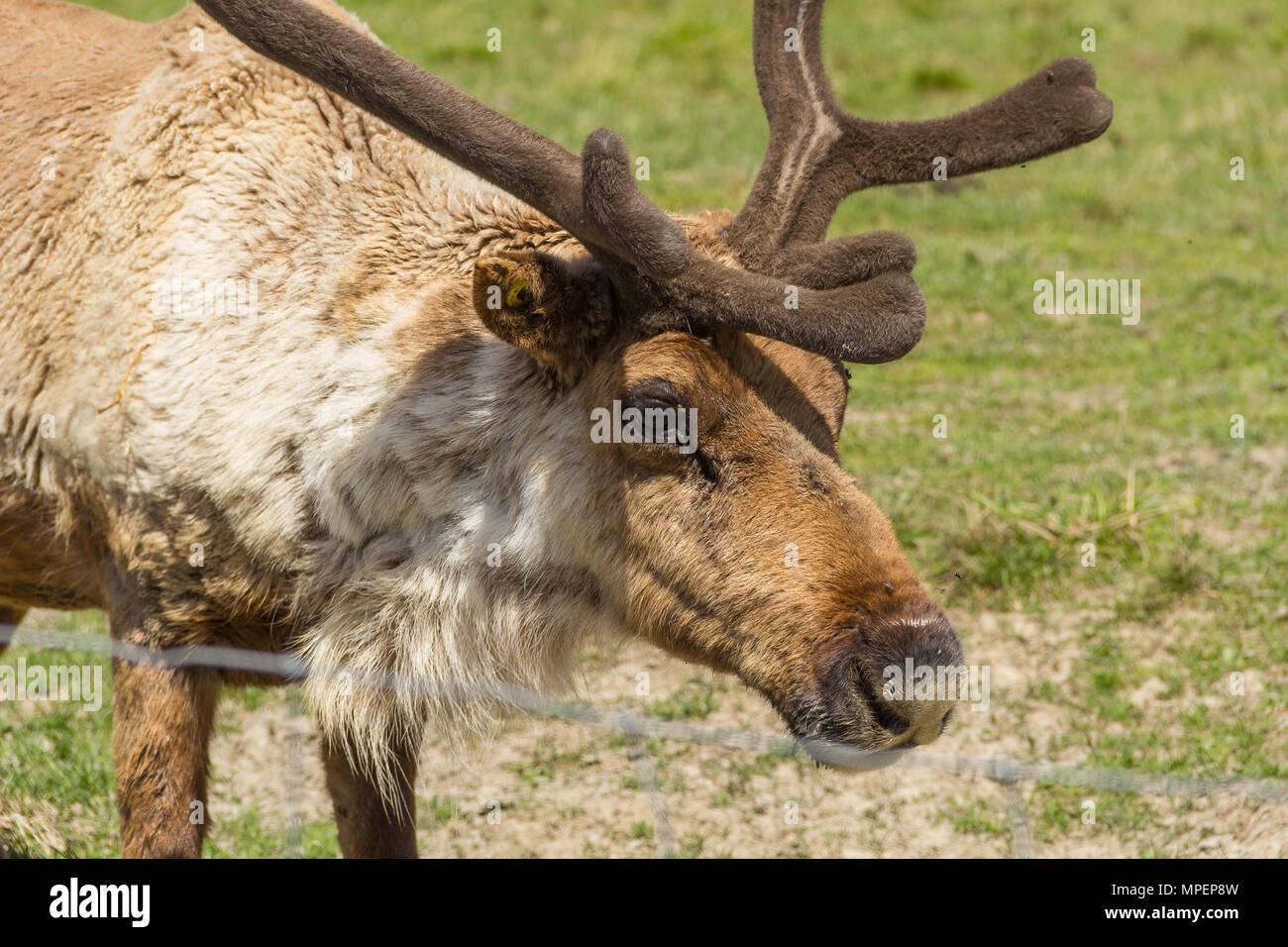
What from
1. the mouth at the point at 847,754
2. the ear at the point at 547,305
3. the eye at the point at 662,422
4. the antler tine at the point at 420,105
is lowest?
the mouth at the point at 847,754

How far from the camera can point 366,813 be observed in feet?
15.1

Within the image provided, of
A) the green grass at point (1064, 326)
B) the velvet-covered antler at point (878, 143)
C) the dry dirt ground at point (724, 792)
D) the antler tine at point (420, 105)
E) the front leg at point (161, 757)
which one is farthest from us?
the green grass at point (1064, 326)

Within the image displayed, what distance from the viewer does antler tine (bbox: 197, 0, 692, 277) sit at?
343 centimetres

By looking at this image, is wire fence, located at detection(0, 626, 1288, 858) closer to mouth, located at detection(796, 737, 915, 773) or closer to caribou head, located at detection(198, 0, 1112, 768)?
mouth, located at detection(796, 737, 915, 773)

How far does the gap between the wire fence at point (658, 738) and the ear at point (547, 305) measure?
0.89 meters

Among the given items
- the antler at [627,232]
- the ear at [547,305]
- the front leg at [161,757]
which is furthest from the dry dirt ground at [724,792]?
the antler at [627,232]

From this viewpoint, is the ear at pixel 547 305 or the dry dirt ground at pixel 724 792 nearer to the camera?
the ear at pixel 547 305

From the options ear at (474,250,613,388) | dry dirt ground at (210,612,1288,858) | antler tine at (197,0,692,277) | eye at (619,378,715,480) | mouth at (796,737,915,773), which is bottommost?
dry dirt ground at (210,612,1288,858)

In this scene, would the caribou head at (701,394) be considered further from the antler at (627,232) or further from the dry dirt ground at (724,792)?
the dry dirt ground at (724,792)

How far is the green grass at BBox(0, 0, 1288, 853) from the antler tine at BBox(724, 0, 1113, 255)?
2.24m

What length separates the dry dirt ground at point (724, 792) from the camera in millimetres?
5012

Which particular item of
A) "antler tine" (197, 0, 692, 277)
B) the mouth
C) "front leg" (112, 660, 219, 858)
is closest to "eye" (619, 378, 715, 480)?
"antler tine" (197, 0, 692, 277)
